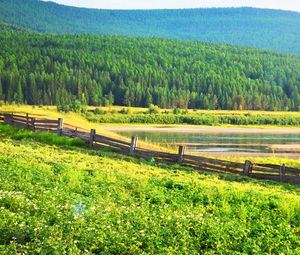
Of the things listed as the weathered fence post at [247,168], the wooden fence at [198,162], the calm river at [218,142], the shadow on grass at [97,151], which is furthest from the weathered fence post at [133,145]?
the calm river at [218,142]

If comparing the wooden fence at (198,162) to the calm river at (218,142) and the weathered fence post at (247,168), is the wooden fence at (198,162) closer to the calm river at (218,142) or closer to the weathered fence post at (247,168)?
the weathered fence post at (247,168)

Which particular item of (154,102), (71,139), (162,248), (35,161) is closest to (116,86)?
(154,102)

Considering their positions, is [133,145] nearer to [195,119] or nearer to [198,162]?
[198,162]

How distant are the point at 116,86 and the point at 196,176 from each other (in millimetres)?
169272

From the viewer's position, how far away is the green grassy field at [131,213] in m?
13.0

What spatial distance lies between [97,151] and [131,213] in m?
18.2

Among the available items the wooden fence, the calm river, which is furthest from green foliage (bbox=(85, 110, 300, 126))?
the wooden fence

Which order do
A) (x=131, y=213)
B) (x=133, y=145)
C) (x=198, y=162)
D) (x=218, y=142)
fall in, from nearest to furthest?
(x=131, y=213) → (x=198, y=162) → (x=133, y=145) → (x=218, y=142)

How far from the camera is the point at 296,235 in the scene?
16047mm

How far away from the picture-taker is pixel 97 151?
3353 cm

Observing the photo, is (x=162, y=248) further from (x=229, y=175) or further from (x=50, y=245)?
(x=229, y=175)

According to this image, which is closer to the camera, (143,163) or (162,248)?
(162,248)

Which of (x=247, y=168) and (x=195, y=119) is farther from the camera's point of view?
(x=195, y=119)

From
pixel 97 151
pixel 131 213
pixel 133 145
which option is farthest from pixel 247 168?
pixel 131 213
